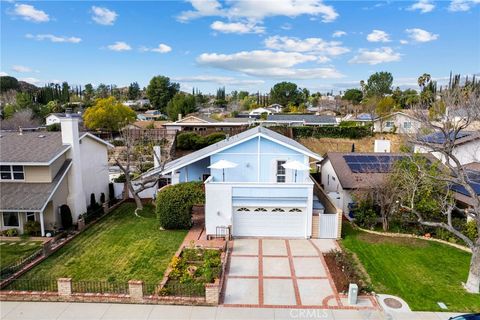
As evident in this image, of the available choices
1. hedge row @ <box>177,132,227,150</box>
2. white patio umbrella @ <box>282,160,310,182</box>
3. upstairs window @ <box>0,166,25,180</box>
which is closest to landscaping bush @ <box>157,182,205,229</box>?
white patio umbrella @ <box>282,160,310,182</box>

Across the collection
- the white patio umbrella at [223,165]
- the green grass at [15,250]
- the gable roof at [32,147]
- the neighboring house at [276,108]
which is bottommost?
the green grass at [15,250]

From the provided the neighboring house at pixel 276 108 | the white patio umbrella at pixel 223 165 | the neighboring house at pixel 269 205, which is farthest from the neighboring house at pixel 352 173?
the neighboring house at pixel 276 108

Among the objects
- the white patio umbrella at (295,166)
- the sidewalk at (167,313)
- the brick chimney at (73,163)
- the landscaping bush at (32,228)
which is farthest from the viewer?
the brick chimney at (73,163)

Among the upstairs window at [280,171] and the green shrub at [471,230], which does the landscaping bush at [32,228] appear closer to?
the upstairs window at [280,171]

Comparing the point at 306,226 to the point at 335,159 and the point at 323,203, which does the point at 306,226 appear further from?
the point at 335,159

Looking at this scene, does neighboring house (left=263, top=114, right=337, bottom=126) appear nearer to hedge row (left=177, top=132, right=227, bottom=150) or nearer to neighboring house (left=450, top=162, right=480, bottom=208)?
hedge row (left=177, top=132, right=227, bottom=150)

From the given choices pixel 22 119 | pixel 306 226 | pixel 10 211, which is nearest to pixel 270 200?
pixel 306 226

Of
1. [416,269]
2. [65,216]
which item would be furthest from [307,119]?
[65,216]
